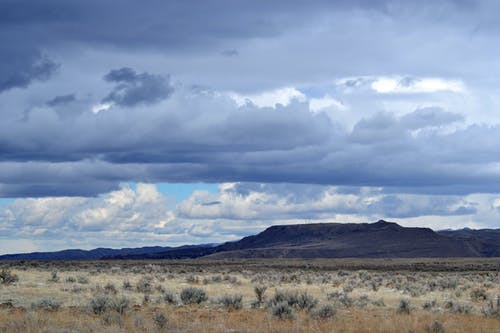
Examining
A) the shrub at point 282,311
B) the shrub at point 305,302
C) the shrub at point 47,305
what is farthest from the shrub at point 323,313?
the shrub at point 47,305

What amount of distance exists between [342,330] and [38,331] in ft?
30.5

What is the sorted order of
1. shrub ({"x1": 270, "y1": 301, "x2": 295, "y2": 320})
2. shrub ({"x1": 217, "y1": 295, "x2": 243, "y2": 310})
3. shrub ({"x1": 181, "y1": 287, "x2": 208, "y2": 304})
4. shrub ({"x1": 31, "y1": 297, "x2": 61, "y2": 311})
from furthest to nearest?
shrub ({"x1": 181, "y1": 287, "x2": 208, "y2": 304})
shrub ({"x1": 217, "y1": 295, "x2": 243, "y2": 310})
shrub ({"x1": 31, "y1": 297, "x2": 61, "y2": 311})
shrub ({"x1": 270, "y1": 301, "x2": 295, "y2": 320})

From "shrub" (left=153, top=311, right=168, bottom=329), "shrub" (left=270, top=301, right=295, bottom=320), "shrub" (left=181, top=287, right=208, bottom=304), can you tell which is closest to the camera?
"shrub" (left=153, top=311, right=168, bottom=329)

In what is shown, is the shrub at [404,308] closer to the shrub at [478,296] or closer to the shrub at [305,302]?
the shrub at [305,302]

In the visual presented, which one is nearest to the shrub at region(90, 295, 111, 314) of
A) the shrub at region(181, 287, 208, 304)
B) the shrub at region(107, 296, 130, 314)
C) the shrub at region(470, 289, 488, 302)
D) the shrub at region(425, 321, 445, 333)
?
the shrub at region(107, 296, 130, 314)

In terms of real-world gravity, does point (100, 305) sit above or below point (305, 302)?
above

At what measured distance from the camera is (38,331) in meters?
20.1

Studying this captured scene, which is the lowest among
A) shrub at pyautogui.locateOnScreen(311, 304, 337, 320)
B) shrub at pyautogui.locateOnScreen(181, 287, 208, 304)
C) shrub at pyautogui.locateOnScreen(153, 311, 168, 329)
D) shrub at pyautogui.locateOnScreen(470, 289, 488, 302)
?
shrub at pyautogui.locateOnScreen(470, 289, 488, 302)

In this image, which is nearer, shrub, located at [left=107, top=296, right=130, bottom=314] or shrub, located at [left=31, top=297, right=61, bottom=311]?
shrub, located at [left=107, top=296, right=130, bottom=314]

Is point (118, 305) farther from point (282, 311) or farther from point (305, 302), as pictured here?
point (305, 302)

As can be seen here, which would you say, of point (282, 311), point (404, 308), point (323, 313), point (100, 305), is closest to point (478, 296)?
point (404, 308)

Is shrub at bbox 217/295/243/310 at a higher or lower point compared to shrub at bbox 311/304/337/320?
higher

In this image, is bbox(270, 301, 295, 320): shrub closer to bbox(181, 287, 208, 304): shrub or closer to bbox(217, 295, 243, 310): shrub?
bbox(217, 295, 243, 310): shrub

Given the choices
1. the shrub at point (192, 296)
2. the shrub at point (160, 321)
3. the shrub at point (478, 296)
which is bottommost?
the shrub at point (478, 296)
